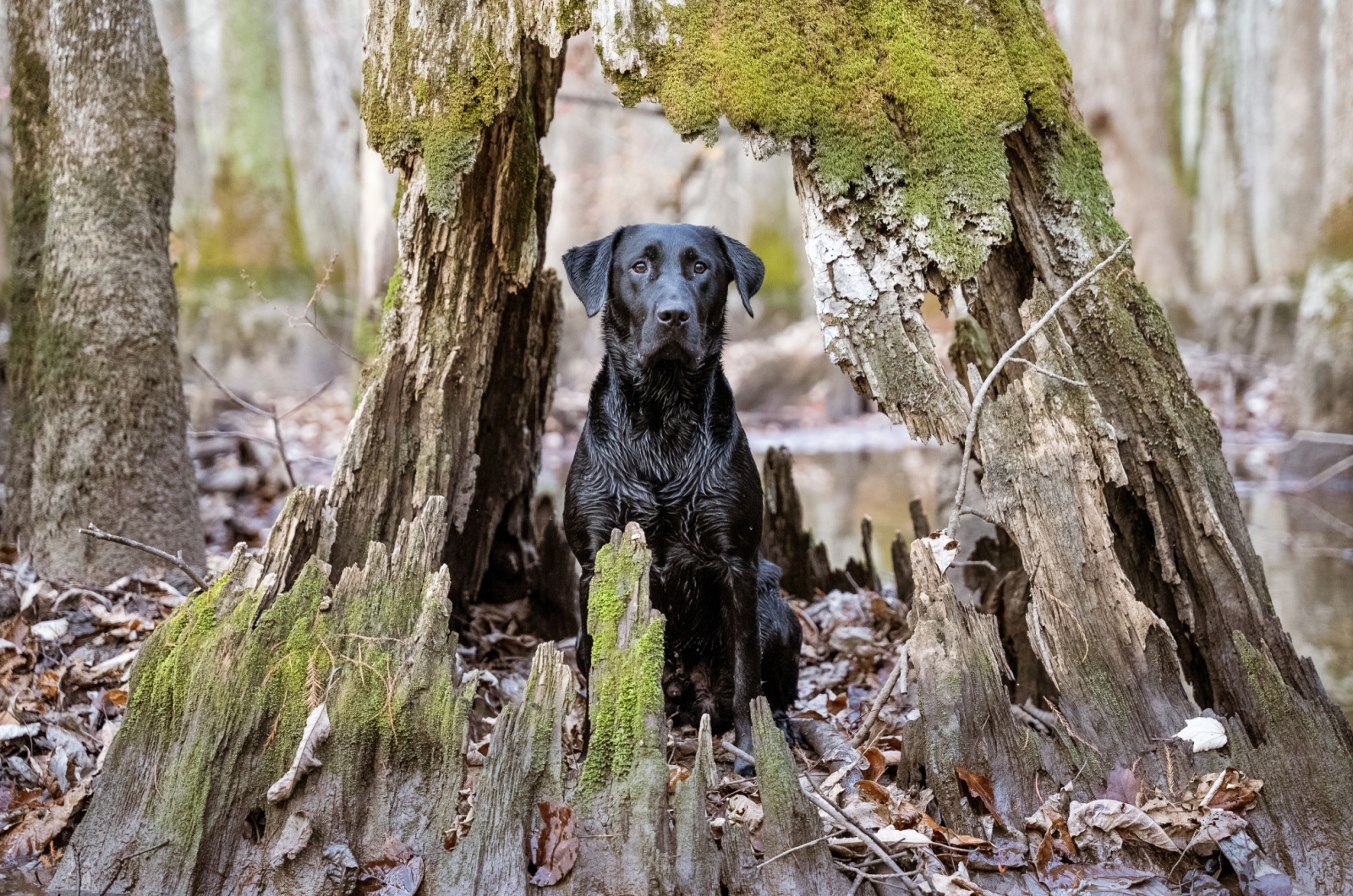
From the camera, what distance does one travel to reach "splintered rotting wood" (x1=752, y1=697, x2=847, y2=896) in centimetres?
315

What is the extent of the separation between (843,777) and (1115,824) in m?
0.86

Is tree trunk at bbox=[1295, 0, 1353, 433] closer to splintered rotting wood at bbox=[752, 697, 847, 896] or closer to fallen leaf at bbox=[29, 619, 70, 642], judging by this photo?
splintered rotting wood at bbox=[752, 697, 847, 896]

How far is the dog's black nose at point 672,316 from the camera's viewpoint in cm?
432

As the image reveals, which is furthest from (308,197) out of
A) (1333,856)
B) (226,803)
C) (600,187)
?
(1333,856)

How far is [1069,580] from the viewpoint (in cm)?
378

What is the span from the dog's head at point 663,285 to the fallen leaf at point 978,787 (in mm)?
1881

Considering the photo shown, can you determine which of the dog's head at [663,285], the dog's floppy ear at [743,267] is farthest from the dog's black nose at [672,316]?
the dog's floppy ear at [743,267]

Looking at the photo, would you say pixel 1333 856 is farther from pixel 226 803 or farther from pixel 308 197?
pixel 308 197

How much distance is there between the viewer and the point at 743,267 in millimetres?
4723

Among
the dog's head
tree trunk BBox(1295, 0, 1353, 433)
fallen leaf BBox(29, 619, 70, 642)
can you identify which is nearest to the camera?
the dog's head

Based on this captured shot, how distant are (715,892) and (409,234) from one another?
2.79 m

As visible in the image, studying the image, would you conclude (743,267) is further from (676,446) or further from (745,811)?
(745,811)

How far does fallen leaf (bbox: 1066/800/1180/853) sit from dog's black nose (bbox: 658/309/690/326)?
2201mm

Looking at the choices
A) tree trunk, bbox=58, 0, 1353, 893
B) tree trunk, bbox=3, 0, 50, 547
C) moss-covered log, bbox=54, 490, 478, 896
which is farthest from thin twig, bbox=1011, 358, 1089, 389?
tree trunk, bbox=3, 0, 50, 547
